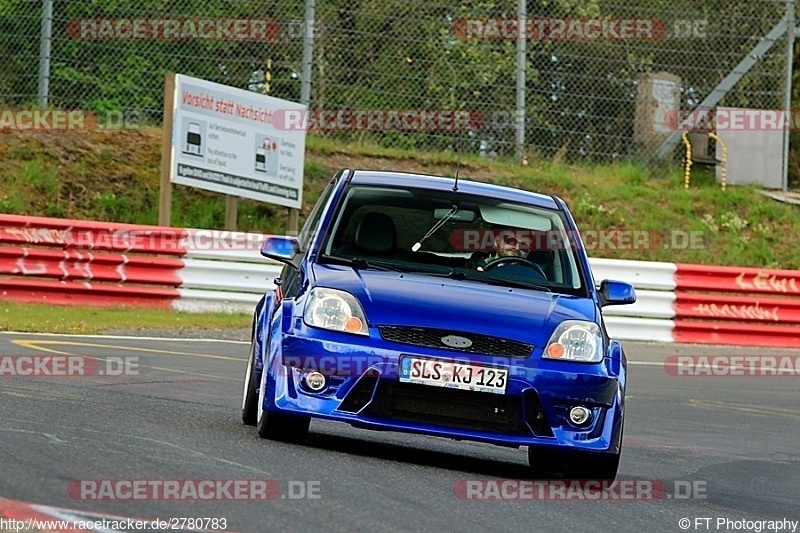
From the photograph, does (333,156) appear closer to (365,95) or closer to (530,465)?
(365,95)

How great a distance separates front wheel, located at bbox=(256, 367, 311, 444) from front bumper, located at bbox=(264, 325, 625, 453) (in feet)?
0.49

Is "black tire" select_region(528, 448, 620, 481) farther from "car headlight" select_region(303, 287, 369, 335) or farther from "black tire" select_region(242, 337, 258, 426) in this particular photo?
"black tire" select_region(242, 337, 258, 426)

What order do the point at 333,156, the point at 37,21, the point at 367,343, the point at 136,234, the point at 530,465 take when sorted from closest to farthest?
the point at 367,343 → the point at 530,465 → the point at 136,234 → the point at 37,21 → the point at 333,156

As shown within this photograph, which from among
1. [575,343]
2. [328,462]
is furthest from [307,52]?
[328,462]

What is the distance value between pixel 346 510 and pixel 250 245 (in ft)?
42.2

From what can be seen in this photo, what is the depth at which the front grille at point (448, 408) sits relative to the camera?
308 inches

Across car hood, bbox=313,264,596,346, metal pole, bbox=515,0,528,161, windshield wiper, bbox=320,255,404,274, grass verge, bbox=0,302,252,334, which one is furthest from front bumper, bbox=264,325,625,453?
metal pole, bbox=515,0,528,161

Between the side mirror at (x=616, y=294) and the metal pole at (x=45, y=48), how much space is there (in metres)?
13.5

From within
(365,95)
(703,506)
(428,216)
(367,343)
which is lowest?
(703,506)

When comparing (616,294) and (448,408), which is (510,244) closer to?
(616,294)

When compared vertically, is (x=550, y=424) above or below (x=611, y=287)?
below

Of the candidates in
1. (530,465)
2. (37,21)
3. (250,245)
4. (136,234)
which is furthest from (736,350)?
(530,465)

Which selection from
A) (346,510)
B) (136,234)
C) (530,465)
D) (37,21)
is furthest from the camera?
(37,21)

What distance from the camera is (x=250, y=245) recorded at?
19000 mm
